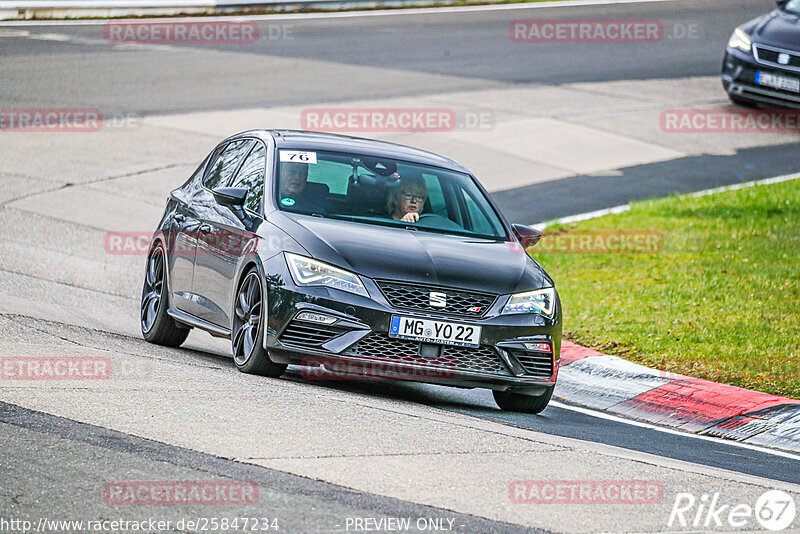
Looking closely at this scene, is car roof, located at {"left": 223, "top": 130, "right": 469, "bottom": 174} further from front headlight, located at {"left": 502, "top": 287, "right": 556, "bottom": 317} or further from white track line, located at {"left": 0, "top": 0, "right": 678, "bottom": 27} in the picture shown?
white track line, located at {"left": 0, "top": 0, "right": 678, "bottom": 27}

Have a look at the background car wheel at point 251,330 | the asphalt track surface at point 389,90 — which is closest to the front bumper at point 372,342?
the background car wheel at point 251,330

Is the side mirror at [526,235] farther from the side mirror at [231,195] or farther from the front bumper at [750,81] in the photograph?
the front bumper at [750,81]

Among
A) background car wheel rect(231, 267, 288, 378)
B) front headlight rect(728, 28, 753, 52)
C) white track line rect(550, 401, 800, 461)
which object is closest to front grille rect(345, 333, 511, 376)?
background car wheel rect(231, 267, 288, 378)

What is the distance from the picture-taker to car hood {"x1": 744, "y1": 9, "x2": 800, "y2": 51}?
806 inches

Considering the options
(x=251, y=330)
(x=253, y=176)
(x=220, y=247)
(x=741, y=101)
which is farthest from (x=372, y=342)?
(x=741, y=101)

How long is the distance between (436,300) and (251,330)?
128cm

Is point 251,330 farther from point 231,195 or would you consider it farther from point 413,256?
point 413,256

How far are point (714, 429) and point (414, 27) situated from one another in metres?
20.7

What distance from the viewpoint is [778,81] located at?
20625 millimetres

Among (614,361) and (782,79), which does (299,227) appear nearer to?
(614,361)

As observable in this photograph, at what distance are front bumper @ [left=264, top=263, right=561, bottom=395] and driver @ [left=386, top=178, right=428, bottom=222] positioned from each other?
112 centimetres

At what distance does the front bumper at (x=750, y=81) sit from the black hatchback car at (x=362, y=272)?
1219 centimetres

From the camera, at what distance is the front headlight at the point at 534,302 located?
27.2 feet

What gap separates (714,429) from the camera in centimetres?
883
